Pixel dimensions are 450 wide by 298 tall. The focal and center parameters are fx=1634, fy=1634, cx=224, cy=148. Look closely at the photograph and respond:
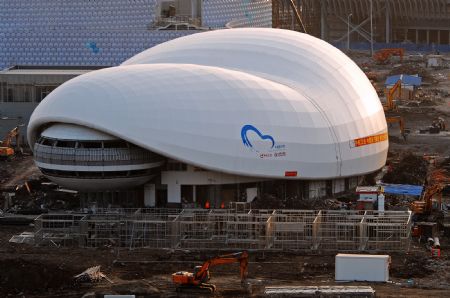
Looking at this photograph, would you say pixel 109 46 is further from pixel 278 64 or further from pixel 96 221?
pixel 96 221

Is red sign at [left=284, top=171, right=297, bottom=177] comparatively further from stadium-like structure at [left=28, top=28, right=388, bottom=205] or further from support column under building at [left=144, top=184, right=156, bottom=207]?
support column under building at [left=144, top=184, right=156, bottom=207]

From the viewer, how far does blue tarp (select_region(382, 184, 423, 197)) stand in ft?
261

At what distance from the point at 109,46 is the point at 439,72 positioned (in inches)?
1643

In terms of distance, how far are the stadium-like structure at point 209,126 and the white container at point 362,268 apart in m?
13.8

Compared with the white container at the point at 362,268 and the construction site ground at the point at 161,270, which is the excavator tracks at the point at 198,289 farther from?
the white container at the point at 362,268

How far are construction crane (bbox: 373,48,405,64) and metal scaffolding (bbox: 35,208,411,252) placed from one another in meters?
86.4

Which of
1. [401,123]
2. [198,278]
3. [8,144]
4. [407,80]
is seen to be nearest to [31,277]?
[198,278]

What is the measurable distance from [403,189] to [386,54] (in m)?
79.0

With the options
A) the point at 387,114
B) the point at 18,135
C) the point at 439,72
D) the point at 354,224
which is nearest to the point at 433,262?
the point at 354,224

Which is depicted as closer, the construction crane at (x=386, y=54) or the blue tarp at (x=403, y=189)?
the blue tarp at (x=403, y=189)

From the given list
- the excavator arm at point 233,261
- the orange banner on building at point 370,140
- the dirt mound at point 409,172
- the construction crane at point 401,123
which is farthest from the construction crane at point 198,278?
the construction crane at point 401,123

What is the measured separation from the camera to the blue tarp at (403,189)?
79500mm

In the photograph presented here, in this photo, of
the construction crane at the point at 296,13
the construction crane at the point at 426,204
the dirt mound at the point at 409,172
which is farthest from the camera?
the construction crane at the point at 296,13

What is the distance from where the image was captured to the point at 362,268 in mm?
60719
